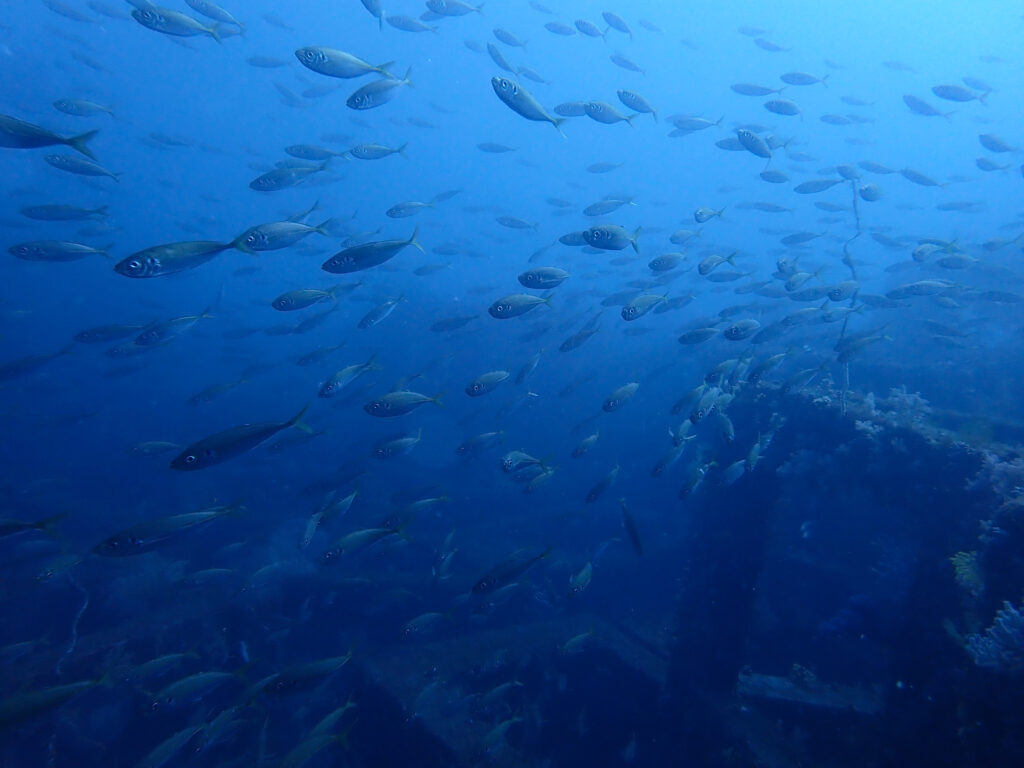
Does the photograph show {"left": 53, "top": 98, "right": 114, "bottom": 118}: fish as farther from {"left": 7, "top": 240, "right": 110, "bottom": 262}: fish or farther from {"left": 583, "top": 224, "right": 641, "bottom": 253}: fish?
{"left": 583, "top": 224, "right": 641, "bottom": 253}: fish

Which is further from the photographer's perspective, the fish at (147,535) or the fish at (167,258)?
the fish at (167,258)


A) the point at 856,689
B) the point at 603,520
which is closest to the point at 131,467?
the point at 603,520

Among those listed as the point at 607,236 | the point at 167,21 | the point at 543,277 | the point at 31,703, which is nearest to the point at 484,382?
the point at 543,277

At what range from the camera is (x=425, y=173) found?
582 feet

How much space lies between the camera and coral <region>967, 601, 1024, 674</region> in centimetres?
373

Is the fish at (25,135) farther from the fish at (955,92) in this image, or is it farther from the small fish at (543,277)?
the fish at (955,92)

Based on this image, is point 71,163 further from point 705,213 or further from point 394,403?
point 705,213

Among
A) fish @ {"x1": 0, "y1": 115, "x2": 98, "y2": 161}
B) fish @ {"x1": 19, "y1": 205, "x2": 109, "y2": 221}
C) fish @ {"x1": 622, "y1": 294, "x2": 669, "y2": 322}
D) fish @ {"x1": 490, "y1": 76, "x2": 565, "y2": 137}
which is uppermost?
fish @ {"x1": 490, "y1": 76, "x2": 565, "y2": 137}

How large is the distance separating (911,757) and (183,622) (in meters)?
9.06

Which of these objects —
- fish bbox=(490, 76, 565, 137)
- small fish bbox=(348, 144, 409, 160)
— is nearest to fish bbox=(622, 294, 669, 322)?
fish bbox=(490, 76, 565, 137)

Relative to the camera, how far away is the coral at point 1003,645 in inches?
147

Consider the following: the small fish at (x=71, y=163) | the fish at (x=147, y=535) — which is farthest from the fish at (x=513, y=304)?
the small fish at (x=71, y=163)

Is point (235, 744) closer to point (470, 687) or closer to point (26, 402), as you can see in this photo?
point (470, 687)

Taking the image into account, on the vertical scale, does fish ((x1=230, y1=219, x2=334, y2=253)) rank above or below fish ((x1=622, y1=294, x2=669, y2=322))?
above
